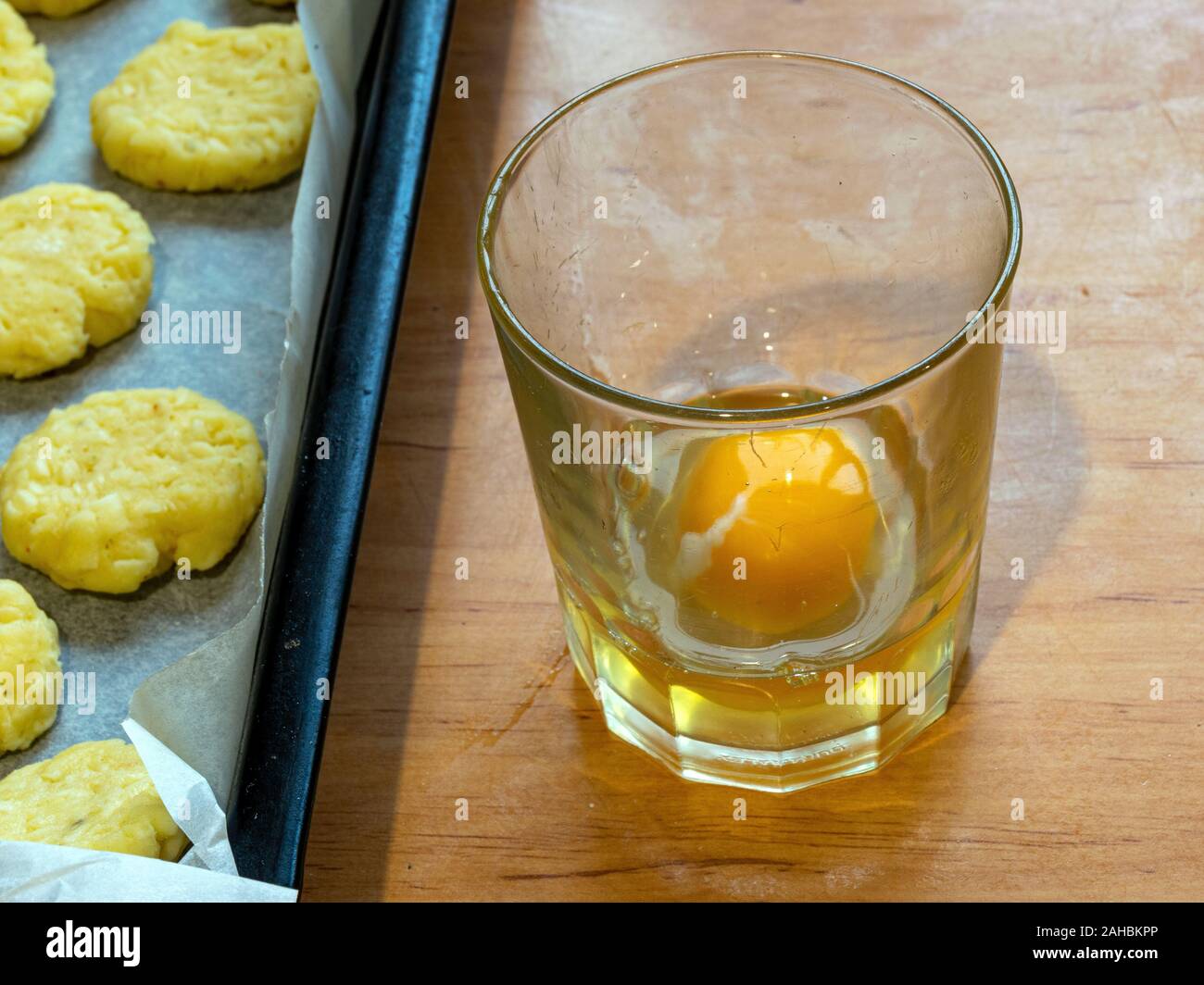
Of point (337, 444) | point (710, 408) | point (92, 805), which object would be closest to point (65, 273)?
point (337, 444)

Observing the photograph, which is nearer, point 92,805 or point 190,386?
point 92,805

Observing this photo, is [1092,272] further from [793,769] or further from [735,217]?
[793,769]

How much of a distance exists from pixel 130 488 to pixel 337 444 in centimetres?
17

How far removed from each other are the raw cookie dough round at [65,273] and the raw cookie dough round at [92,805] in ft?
1.16

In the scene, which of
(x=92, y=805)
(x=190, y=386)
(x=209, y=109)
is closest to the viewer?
(x=92, y=805)

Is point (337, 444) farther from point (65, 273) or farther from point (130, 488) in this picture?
point (65, 273)

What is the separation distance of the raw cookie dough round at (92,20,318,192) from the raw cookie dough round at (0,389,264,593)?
25cm

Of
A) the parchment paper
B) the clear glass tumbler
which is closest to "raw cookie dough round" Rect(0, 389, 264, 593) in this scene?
the parchment paper

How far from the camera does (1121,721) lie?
77cm

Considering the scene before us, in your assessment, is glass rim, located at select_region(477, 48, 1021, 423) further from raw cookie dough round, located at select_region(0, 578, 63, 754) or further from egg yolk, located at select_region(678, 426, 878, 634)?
raw cookie dough round, located at select_region(0, 578, 63, 754)

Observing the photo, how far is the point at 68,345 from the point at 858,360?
588 millimetres

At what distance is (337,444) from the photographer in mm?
916

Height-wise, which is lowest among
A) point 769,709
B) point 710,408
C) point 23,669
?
point 23,669

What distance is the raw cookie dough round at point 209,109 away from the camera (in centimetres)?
116
